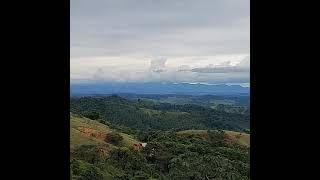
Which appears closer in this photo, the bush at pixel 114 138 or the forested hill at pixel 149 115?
the bush at pixel 114 138

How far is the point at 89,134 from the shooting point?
1769 centimetres

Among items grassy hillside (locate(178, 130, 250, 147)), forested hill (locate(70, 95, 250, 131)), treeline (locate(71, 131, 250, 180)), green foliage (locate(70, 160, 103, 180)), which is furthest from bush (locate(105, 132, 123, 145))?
grassy hillside (locate(178, 130, 250, 147))

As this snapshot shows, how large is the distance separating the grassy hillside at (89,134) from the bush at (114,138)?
17cm

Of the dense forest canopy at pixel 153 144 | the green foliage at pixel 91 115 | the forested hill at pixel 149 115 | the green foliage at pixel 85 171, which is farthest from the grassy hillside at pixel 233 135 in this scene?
the green foliage at pixel 85 171

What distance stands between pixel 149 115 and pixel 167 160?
17.0 ft

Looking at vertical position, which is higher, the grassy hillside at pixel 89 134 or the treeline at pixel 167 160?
the grassy hillside at pixel 89 134

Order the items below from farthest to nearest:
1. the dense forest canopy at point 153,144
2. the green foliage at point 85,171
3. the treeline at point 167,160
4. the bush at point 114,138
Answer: the bush at point 114,138 < the dense forest canopy at point 153,144 < the treeline at point 167,160 < the green foliage at point 85,171

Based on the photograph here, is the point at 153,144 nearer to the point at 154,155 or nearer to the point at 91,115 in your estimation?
the point at 154,155

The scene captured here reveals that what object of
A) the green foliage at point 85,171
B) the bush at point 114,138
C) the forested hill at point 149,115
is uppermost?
the forested hill at point 149,115

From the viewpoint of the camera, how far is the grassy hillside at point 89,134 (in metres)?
17.0

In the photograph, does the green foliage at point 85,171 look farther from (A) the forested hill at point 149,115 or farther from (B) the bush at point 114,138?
(A) the forested hill at point 149,115
